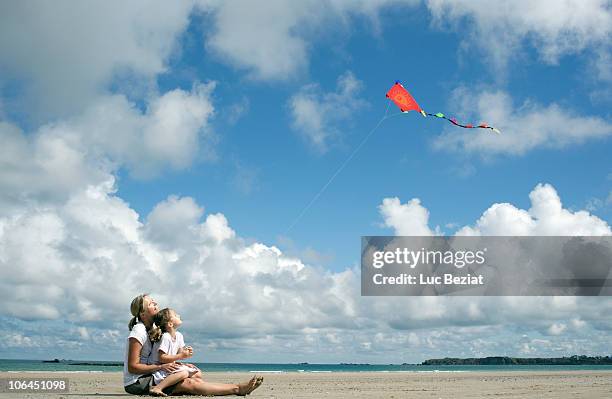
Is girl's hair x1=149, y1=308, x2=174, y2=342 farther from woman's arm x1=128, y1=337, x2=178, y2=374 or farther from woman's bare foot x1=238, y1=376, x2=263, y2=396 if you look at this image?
woman's bare foot x1=238, y1=376, x2=263, y2=396

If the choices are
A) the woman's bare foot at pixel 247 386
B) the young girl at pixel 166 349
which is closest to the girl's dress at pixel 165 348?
the young girl at pixel 166 349

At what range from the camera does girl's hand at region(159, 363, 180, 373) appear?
750 cm

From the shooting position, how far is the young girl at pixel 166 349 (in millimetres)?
7441

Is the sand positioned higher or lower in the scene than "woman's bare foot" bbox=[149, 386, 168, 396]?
lower

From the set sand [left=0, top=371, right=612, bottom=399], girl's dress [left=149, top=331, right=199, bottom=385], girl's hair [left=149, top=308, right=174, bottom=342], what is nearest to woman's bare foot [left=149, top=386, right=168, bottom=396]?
girl's dress [left=149, top=331, right=199, bottom=385]

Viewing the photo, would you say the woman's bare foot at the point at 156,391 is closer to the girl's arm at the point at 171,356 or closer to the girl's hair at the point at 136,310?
the girl's arm at the point at 171,356

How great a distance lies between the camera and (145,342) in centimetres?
750

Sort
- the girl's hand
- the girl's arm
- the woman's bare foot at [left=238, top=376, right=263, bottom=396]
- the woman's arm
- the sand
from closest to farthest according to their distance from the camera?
the woman's arm → the girl's arm → the girl's hand → the woman's bare foot at [left=238, top=376, right=263, bottom=396] → the sand

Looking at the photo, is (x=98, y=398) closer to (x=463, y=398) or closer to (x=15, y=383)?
(x=15, y=383)

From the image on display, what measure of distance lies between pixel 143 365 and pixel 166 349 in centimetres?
35

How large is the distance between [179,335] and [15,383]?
5359 millimetres

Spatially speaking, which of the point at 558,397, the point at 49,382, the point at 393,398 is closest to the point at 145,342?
the point at 393,398

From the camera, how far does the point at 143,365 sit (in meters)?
7.43

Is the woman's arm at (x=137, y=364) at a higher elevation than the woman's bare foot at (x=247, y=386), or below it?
higher
